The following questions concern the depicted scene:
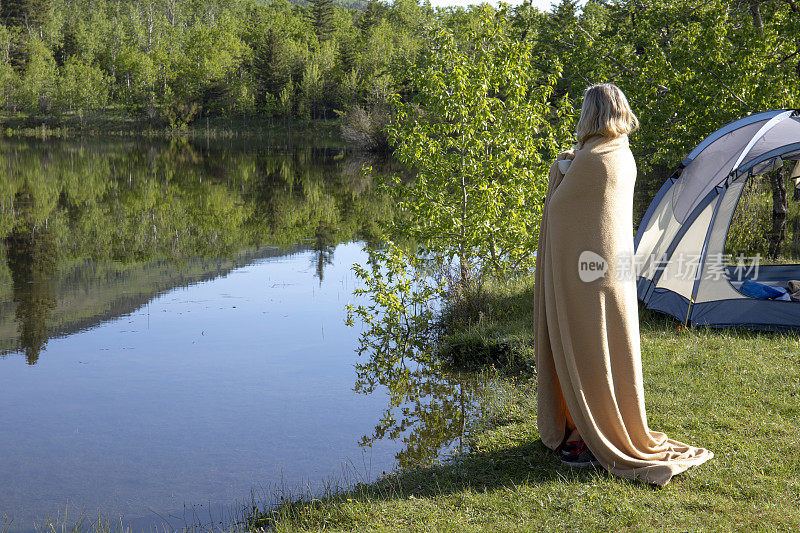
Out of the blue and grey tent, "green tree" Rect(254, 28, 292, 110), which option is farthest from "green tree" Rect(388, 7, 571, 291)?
"green tree" Rect(254, 28, 292, 110)

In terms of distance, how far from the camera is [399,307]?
9.77 m

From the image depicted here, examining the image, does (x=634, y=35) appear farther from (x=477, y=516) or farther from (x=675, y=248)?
(x=477, y=516)

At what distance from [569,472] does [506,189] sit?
5635mm

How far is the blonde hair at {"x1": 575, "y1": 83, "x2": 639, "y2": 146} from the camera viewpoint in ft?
14.0

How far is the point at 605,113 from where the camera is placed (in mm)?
4281

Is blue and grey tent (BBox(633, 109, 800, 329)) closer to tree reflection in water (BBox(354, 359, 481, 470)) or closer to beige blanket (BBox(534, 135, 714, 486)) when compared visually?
tree reflection in water (BBox(354, 359, 481, 470))

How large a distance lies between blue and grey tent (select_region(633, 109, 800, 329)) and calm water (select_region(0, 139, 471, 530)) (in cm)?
281

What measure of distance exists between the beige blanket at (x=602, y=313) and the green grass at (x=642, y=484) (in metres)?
0.21

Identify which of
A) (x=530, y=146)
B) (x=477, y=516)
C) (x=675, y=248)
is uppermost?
(x=530, y=146)

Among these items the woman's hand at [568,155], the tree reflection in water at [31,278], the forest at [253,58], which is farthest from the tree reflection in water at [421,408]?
the forest at [253,58]

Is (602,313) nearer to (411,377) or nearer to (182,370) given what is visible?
(411,377)

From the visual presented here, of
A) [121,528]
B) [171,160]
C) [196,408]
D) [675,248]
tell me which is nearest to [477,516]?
[121,528]

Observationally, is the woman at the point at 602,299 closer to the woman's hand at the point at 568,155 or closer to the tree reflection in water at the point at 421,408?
the woman's hand at the point at 568,155

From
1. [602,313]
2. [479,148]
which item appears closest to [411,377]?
[479,148]
